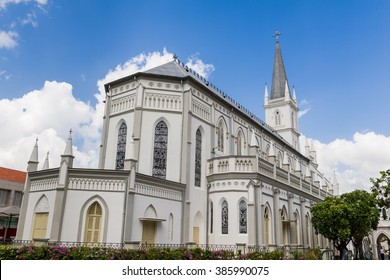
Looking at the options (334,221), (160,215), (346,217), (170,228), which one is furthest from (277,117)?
(160,215)

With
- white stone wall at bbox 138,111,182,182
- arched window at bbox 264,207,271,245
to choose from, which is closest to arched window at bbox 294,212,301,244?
arched window at bbox 264,207,271,245

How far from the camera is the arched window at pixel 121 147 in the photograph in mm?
26234

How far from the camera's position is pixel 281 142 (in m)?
43.9

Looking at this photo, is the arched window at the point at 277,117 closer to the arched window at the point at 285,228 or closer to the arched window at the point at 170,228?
the arched window at the point at 285,228

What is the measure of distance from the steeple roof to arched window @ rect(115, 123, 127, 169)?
39.3 meters

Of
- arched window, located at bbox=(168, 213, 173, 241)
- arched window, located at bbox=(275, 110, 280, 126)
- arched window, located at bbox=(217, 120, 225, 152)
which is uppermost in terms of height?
arched window, located at bbox=(275, 110, 280, 126)

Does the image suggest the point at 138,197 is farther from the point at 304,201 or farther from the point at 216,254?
the point at 304,201

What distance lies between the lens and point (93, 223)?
2016 cm

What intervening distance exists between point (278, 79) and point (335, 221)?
38512 mm

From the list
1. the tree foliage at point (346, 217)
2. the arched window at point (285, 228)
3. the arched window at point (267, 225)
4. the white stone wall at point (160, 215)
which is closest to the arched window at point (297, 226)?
the arched window at point (285, 228)

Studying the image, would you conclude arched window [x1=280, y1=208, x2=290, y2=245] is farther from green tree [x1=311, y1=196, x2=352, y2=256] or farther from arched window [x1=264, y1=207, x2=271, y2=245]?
arched window [x1=264, y1=207, x2=271, y2=245]

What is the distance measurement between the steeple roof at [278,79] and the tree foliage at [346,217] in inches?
1331

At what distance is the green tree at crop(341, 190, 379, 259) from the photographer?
88.2 feet
